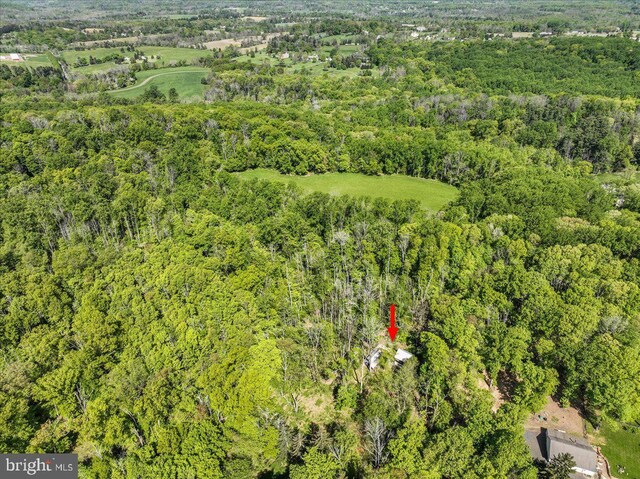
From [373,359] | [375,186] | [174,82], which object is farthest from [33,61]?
[373,359]

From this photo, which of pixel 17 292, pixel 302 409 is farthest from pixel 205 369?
pixel 17 292

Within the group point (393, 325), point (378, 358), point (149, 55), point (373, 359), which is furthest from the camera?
point (149, 55)

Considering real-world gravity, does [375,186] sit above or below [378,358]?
above

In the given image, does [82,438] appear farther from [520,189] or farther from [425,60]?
[425,60]

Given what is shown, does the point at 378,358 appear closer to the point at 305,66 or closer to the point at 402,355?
the point at 402,355

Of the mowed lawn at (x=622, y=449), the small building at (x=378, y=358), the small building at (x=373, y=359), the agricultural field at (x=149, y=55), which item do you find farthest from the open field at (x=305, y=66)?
the mowed lawn at (x=622, y=449)

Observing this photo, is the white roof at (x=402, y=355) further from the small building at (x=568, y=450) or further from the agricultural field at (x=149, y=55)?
the agricultural field at (x=149, y=55)
